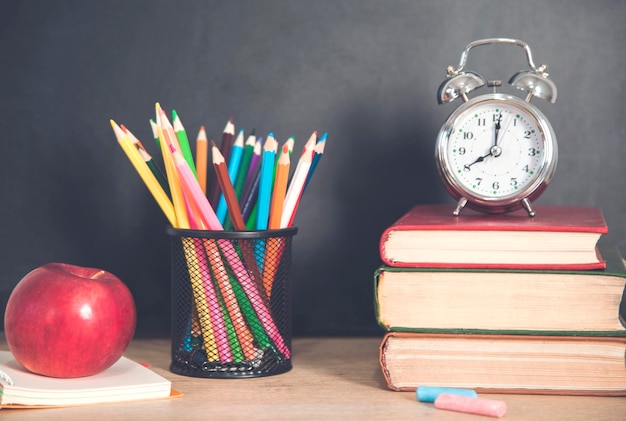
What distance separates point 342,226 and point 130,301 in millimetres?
411

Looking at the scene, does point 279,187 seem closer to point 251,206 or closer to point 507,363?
point 251,206

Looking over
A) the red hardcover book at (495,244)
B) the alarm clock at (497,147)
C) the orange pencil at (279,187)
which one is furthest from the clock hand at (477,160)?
the orange pencil at (279,187)

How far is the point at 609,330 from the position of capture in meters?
0.92

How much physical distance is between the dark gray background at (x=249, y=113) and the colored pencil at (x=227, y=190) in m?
0.26

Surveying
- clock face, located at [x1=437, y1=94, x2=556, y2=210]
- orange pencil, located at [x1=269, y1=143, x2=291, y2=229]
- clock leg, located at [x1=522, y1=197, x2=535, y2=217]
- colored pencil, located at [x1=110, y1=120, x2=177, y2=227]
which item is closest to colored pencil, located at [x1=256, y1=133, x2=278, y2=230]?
orange pencil, located at [x1=269, y1=143, x2=291, y2=229]

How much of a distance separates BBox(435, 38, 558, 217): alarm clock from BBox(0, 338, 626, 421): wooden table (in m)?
0.26

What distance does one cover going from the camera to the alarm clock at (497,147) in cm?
108

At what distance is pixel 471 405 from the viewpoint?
873 millimetres

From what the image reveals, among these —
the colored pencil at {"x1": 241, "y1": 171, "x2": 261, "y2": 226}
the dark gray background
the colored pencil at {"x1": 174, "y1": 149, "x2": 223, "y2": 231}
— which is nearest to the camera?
the colored pencil at {"x1": 174, "y1": 149, "x2": 223, "y2": 231}

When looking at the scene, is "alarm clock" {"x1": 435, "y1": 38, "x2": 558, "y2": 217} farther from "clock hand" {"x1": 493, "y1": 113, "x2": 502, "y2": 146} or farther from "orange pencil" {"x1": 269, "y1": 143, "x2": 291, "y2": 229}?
"orange pencil" {"x1": 269, "y1": 143, "x2": 291, "y2": 229}

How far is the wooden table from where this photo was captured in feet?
2.85

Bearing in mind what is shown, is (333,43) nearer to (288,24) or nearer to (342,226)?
(288,24)

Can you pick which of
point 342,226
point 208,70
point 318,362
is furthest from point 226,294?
point 208,70

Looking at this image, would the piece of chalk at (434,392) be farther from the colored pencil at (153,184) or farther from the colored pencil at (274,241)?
the colored pencil at (153,184)
